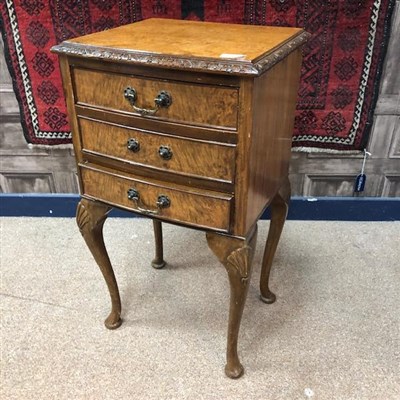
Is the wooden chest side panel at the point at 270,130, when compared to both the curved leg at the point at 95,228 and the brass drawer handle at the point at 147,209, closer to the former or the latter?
the brass drawer handle at the point at 147,209

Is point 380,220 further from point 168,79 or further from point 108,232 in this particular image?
point 168,79

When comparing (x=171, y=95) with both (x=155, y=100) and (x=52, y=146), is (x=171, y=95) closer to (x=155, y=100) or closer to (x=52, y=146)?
(x=155, y=100)

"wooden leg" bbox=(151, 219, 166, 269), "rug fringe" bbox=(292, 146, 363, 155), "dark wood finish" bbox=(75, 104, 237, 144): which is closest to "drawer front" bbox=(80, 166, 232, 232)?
"dark wood finish" bbox=(75, 104, 237, 144)

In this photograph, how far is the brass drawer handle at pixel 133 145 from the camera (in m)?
0.98

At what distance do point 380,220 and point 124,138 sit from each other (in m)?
1.29

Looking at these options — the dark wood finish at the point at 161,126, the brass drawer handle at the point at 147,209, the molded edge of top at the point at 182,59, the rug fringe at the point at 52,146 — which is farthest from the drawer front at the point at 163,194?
the rug fringe at the point at 52,146

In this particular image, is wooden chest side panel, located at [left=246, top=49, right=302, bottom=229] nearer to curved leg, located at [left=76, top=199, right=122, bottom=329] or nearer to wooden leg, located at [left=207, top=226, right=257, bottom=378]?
wooden leg, located at [left=207, top=226, right=257, bottom=378]

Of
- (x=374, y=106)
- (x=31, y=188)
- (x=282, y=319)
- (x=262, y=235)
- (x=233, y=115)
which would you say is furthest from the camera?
(x=31, y=188)

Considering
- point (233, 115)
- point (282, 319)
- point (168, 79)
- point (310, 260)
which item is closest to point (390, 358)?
point (282, 319)

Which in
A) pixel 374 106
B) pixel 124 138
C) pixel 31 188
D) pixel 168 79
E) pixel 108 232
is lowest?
pixel 108 232

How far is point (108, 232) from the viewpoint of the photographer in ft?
5.94

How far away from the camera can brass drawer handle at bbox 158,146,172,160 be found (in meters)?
0.95

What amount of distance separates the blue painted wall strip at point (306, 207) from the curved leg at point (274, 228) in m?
0.49

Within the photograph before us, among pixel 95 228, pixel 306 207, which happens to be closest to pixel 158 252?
pixel 95 228
